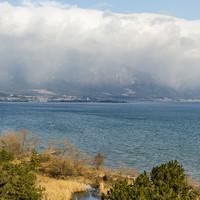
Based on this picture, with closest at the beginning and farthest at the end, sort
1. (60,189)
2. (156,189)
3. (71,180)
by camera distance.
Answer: (156,189) < (60,189) < (71,180)

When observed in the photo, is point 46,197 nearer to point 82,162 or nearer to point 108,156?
point 82,162

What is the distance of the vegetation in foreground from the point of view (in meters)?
21.6

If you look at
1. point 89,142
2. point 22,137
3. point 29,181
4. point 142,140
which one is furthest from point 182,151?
point 29,181

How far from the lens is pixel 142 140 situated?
3243 inches

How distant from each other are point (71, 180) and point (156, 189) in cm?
1937

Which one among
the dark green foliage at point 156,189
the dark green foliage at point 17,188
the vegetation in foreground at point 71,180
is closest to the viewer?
the dark green foliage at point 156,189

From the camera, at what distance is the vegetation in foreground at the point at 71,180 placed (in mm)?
21641

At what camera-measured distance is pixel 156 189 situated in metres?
22.1

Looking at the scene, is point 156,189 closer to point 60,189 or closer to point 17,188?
point 17,188

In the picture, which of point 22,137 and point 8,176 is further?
point 22,137

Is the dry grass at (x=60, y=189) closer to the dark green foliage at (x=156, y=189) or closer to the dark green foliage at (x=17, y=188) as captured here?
the dark green foliage at (x=17, y=188)

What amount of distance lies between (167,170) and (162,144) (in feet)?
173

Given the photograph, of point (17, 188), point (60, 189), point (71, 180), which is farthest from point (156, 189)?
point (71, 180)

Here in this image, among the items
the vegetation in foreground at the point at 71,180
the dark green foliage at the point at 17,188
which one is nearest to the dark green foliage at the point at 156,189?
the vegetation in foreground at the point at 71,180
